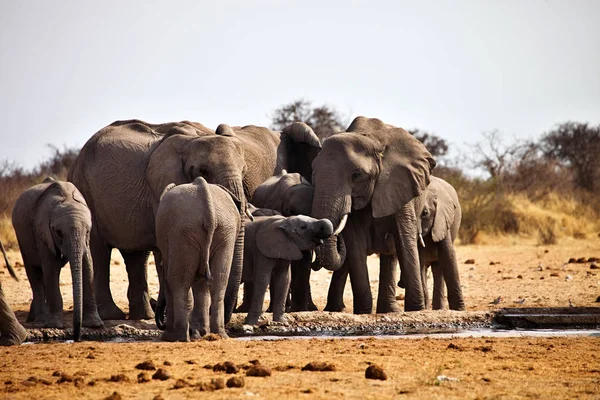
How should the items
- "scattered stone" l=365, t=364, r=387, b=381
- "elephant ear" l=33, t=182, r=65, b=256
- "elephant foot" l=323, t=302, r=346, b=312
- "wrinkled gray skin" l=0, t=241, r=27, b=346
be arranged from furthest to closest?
"elephant foot" l=323, t=302, r=346, b=312 → "elephant ear" l=33, t=182, r=65, b=256 → "wrinkled gray skin" l=0, t=241, r=27, b=346 → "scattered stone" l=365, t=364, r=387, b=381

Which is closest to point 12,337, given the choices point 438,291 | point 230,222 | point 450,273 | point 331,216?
point 230,222

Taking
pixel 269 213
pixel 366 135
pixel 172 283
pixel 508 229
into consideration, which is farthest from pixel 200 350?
pixel 508 229

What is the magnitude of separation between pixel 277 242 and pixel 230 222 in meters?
1.37

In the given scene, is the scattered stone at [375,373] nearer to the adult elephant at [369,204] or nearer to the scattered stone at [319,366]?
the scattered stone at [319,366]

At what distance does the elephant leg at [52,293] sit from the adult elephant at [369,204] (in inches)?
118

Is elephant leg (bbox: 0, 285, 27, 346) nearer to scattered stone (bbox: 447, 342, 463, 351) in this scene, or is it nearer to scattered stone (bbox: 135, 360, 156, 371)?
scattered stone (bbox: 135, 360, 156, 371)

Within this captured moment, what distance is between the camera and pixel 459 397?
7750 mm

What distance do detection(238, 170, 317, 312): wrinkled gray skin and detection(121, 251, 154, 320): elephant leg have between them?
1133 millimetres

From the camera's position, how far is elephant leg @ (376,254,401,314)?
47.6 ft

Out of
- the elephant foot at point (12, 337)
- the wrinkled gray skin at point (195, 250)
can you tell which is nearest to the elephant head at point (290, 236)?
the wrinkled gray skin at point (195, 250)

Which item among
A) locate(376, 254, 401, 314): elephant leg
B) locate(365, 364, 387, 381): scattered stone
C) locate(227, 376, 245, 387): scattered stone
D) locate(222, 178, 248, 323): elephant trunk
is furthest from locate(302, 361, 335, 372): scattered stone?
locate(376, 254, 401, 314): elephant leg

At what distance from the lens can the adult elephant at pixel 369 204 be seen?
45.3 feet

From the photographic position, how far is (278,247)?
12.4 metres

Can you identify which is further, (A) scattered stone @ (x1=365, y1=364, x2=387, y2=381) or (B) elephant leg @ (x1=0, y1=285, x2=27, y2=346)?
(B) elephant leg @ (x1=0, y1=285, x2=27, y2=346)
